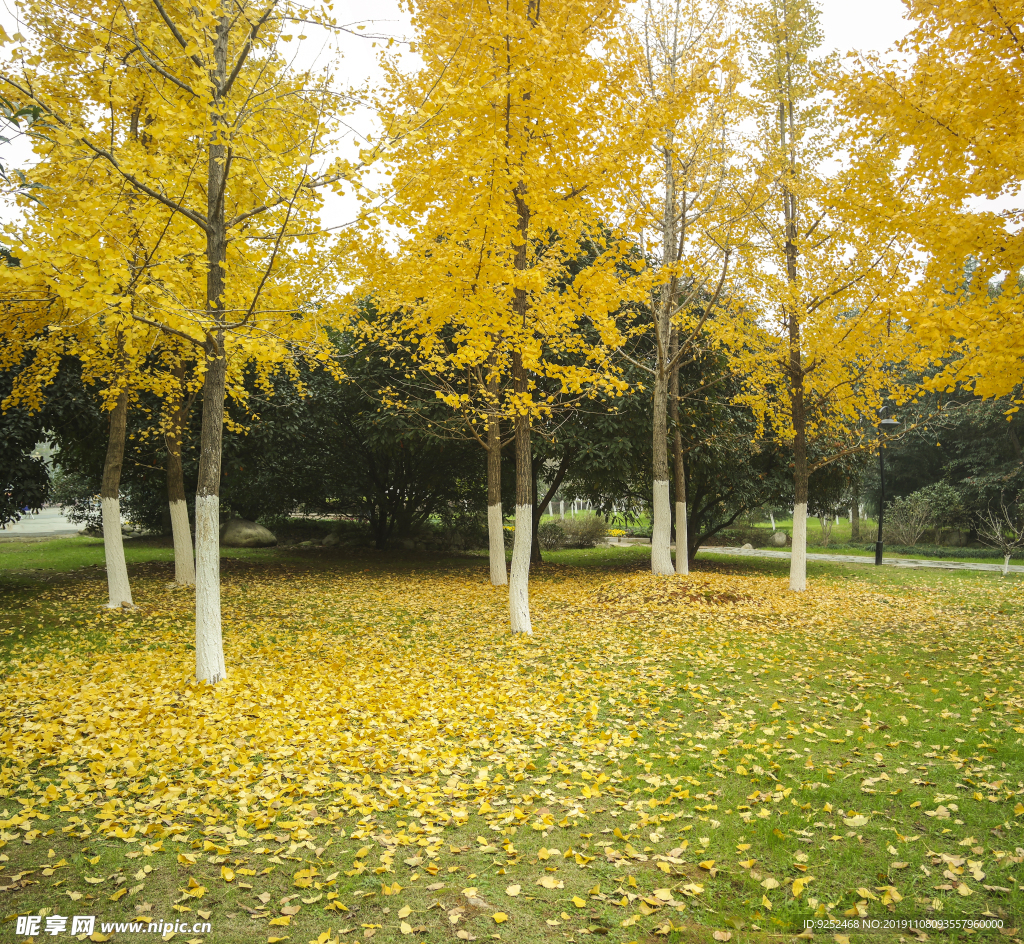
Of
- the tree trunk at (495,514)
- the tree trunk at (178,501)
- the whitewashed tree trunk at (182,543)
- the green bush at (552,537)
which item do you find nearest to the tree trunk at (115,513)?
the tree trunk at (178,501)

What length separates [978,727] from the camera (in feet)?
16.7

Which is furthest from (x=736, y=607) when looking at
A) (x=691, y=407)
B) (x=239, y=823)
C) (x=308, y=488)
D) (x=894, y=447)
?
(x=894, y=447)

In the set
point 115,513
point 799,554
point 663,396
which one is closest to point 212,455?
point 115,513

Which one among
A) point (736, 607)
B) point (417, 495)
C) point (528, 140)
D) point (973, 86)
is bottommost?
point (736, 607)

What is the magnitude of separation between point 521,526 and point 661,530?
5.30 meters

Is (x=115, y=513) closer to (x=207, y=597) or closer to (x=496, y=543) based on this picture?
(x=207, y=597)

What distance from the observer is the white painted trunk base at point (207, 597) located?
6023 millimetres

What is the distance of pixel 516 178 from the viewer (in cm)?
739

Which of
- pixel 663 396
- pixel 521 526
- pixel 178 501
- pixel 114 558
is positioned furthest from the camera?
pixel 663 396

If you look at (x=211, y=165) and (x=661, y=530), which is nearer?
(x=211, y=165)

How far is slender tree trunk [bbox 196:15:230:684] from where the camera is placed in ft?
19.8

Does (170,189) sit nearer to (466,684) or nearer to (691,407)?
(466,684)

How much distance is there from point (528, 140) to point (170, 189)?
4.34m

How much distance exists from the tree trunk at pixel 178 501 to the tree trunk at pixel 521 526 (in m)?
6.59
